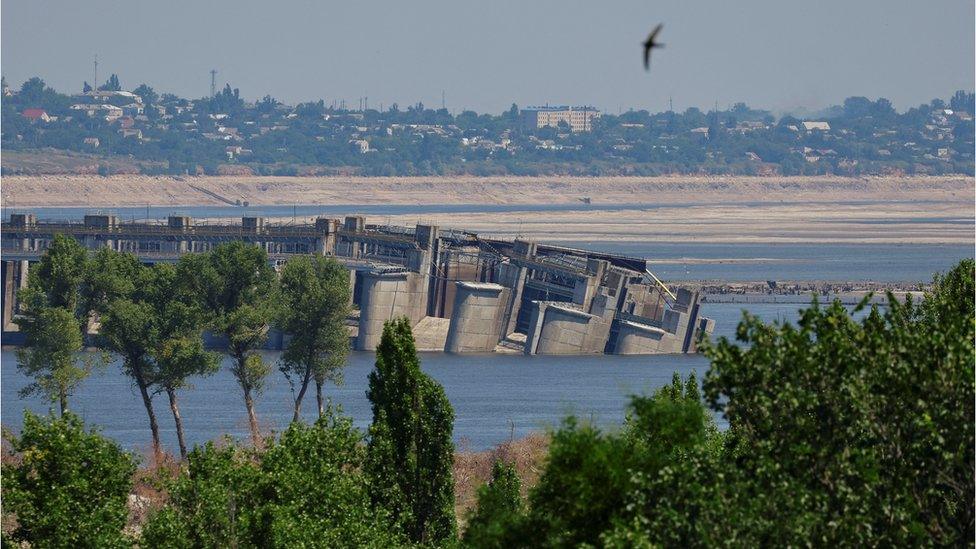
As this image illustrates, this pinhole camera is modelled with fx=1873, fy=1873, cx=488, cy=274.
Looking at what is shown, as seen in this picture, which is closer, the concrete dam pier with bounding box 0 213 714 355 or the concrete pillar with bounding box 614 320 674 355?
the concrete pillar with bounding box 614 320 674 355

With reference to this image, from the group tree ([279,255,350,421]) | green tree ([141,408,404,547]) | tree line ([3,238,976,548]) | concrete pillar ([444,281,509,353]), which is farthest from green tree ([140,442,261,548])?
concrete pillar ([444,281,509,353])

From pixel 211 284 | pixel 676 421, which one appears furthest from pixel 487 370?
pixel 676 421

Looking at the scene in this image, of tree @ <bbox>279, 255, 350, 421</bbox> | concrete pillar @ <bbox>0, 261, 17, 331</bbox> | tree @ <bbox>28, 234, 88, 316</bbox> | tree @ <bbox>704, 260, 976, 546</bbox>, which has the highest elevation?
tree @ <bbox>704, 260, 976, 546</bbox>

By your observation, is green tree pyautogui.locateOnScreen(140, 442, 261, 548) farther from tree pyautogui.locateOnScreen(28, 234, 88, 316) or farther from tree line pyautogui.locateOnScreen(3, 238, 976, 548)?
tree pyautogui.locateOnScreen(28, 234, 88, 316)

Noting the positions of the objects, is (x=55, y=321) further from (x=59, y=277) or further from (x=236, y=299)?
(x=236, y=299)

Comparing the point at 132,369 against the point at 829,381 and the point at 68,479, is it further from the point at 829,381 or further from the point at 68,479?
the point at 829,381

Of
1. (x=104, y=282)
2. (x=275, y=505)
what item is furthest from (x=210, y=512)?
(x=104, y=282)
